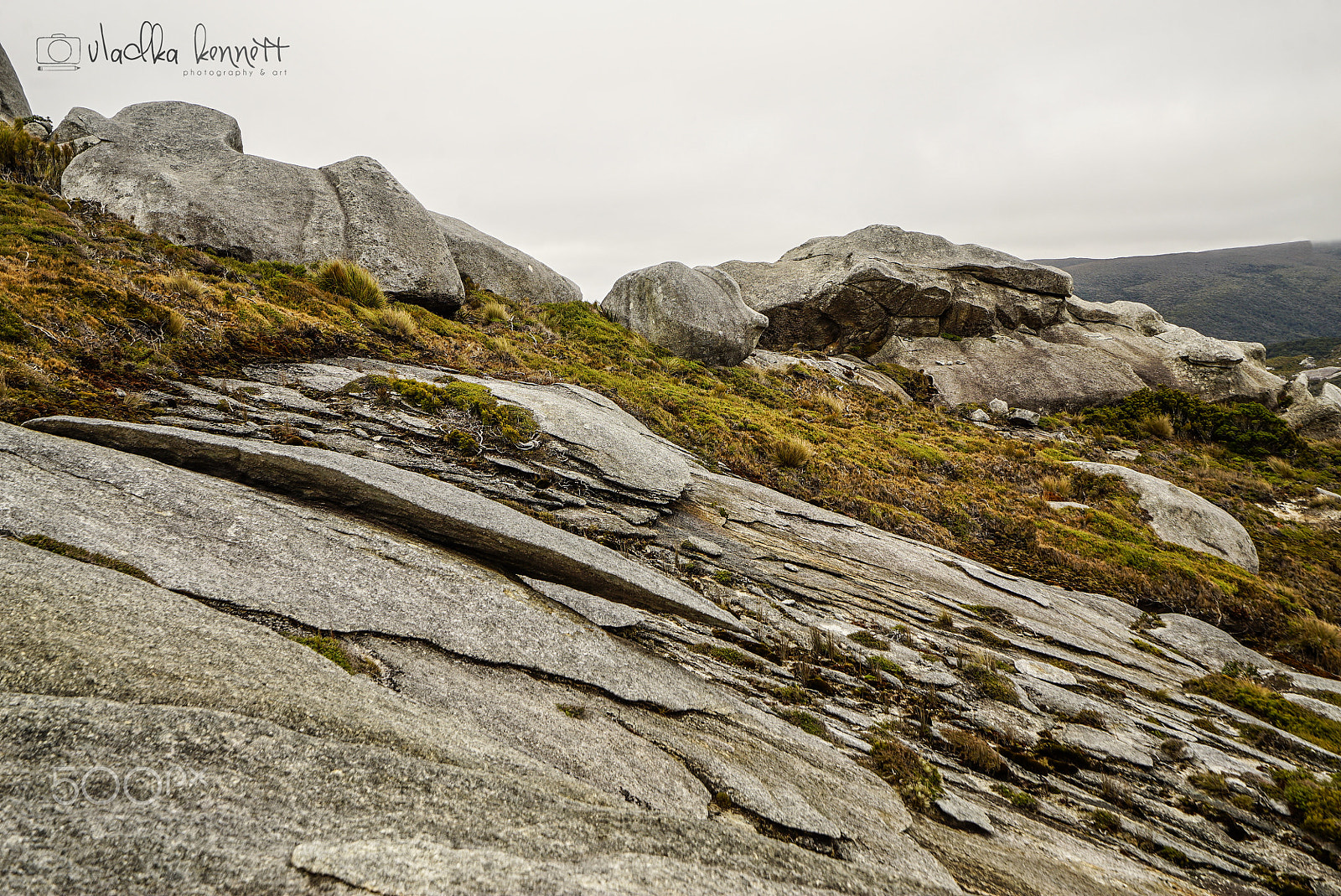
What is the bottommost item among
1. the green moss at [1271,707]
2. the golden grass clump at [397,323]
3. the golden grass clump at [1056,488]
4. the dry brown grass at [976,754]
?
the green moss at [1271,707]

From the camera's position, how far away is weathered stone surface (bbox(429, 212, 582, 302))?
2233 centimetres

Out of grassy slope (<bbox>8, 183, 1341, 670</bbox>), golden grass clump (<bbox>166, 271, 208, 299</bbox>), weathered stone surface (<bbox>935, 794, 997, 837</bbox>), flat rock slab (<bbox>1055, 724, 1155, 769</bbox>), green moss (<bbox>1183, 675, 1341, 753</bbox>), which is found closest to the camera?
weathered stone surface (<bbox>935, 794, 997, 837</bbox>)

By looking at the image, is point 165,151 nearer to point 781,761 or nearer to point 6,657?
point 6,657

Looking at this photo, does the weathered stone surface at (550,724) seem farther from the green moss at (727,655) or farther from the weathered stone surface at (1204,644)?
the weathered stone surface at (1204,644)

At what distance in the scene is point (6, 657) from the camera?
2.79 meters

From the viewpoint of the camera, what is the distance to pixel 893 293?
3216 cm

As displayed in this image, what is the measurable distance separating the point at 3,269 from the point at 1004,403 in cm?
3380

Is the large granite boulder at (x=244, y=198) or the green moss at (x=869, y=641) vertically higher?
the large granite boulder at (x=244, y=198)

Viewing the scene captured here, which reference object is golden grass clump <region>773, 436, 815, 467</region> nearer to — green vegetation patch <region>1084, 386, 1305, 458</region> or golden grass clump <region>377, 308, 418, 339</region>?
golden grass clump <region>377, 308, 418, 339</region>

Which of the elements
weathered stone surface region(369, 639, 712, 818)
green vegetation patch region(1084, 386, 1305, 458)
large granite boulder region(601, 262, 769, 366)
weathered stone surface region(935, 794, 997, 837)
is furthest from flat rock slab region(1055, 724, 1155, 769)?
green vegetation patch region(1084, 386, 1305, 458)

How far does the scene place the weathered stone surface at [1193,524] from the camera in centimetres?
1434

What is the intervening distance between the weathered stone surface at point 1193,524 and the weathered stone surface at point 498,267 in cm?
2210

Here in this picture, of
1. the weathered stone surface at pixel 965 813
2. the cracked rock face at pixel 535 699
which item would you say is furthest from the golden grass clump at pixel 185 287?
the weathered stone surface at pixel 965 813

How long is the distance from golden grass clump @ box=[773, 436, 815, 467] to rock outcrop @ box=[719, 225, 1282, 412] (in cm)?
1858
